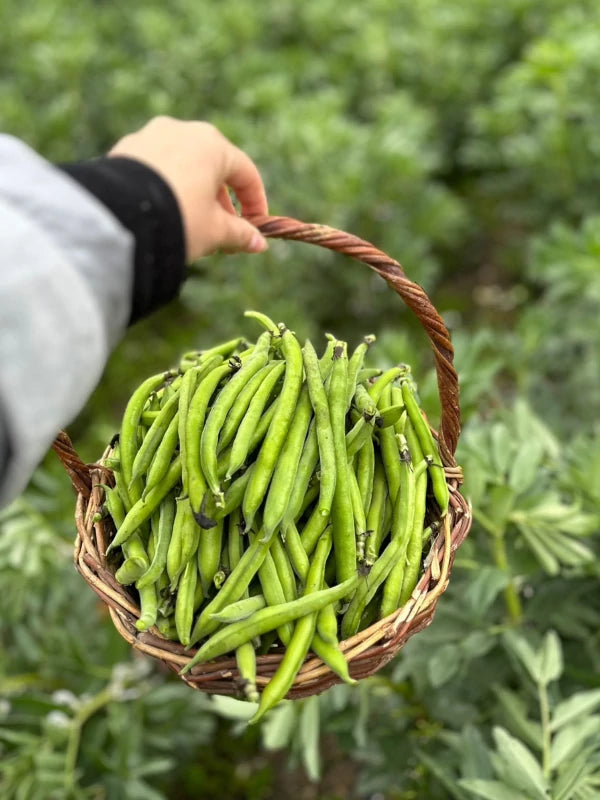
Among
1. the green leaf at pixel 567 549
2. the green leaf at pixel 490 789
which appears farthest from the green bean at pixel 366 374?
the green leaf at pixel 490 789

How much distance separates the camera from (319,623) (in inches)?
53.9

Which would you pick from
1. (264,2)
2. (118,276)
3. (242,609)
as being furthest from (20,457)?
(264,2)

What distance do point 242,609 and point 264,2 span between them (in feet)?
21.7

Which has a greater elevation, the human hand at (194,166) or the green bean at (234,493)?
the human hand at (194,166)

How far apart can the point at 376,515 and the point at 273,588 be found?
0.25 m

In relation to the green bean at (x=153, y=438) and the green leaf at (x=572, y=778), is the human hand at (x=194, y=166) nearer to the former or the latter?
the green bean at (x=153, y=438)

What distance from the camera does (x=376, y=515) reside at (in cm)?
152

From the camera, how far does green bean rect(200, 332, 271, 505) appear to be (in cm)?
141

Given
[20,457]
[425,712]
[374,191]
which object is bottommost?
[425,712]

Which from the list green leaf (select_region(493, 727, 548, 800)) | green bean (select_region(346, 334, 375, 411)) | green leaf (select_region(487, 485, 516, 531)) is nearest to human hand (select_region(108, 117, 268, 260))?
green bean (select_region(346, 334, 375, 411))

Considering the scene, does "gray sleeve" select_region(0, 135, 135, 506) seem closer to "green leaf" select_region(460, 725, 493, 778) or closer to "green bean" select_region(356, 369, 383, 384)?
"green bean" select_region(356, 369, 383, 384)

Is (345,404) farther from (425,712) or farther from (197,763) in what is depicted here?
(197,763)

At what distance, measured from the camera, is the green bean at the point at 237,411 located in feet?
4.85

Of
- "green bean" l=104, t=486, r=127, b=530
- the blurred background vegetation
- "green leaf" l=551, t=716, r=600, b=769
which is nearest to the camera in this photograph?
"green bean" l=104, t=486, r=127, b=530
